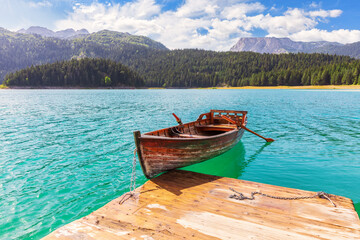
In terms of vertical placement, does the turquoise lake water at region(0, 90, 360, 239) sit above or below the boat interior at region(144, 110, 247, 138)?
below

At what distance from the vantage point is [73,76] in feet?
523

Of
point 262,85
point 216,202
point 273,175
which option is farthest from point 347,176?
point 262,85

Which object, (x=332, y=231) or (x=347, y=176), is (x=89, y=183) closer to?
(x=332, y=231)

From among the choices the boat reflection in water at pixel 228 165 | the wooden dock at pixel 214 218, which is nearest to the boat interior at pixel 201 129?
the boat reflection in water at pixel 228 165

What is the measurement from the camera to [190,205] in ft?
19.1

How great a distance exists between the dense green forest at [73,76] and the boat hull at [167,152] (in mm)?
169243

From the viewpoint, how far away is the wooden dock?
4559 millimetres

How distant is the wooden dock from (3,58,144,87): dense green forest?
17141 centimetres

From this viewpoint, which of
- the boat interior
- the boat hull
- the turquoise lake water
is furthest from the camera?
the boat interior

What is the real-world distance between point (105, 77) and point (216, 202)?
176979 mm

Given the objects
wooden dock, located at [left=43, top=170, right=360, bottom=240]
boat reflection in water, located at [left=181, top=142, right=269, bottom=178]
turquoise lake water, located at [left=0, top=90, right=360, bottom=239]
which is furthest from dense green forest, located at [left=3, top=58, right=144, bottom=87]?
wooden dock, located at [left=43, top=170, right=360, bottom=240]

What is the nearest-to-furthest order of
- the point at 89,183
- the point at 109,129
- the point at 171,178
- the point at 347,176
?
the point at 171,178 < the point at 89,183 < the point at 347,176 < the point at 109,129

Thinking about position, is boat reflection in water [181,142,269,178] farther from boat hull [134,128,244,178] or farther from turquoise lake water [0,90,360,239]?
boat hull [134,128,244,178]

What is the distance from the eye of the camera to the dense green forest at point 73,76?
156000 mm
